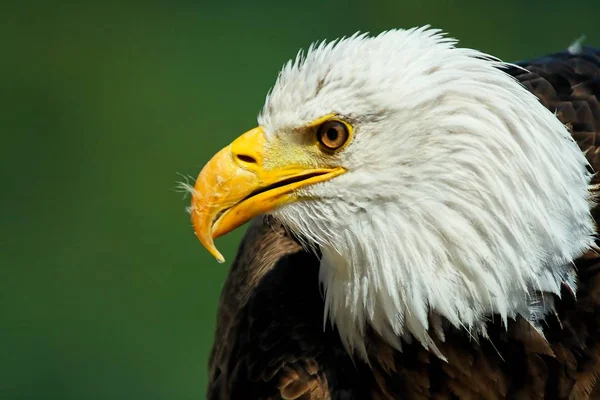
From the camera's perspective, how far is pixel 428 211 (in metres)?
2.43

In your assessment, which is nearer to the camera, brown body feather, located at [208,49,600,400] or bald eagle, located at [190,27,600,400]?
bald eagle, located at [190,27,600,400]

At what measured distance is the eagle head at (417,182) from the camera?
2.43m

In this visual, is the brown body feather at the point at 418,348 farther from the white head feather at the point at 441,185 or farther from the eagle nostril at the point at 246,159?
the eagle nostril at the point at 246,159

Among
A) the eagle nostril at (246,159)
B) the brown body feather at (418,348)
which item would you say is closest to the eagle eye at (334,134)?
the eagle nostril at (246,159)

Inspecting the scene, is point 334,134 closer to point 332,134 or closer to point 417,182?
point 332,134

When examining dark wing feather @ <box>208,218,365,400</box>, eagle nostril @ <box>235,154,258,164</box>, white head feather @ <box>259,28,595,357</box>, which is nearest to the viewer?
white head feather @ <box>259,28,595,357</box>

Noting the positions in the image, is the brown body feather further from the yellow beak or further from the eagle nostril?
the eagle nostril

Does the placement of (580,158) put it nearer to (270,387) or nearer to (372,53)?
(372,53)

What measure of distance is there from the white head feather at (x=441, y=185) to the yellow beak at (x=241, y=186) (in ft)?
0.15

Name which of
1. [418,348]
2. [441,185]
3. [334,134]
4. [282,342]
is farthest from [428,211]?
[282,342]

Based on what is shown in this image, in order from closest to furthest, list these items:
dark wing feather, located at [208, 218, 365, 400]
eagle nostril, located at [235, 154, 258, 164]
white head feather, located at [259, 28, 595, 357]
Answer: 1. white head feather, located at [259, 28, 595, 357]
2. eagle nostril, located at [235, 154, 258, 164]
3. dark wing feather, located at [208, 218, 365, 400]

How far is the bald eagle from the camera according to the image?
7.97ft

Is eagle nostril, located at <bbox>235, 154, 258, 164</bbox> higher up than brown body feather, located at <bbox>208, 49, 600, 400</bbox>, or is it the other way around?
eagle nostril, located at <bbox>235, 154, 258, 164</bbox>

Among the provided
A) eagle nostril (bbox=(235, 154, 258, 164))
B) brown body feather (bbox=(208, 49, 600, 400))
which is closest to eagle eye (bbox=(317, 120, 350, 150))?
eagle nostril (bbox=(235, 154, 258, 164))
